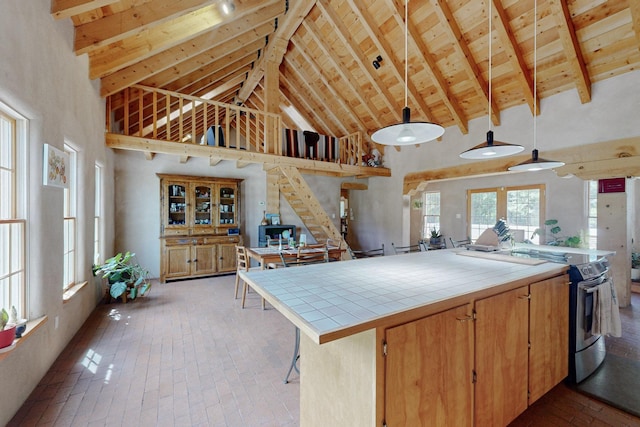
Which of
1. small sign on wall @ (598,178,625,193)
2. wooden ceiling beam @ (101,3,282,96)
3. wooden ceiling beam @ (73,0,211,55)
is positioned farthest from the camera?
small sign on wall @ (598,178,625,193)

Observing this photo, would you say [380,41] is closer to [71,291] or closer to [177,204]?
[177,204]

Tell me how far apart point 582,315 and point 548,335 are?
20.2 inches

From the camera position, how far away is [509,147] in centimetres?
215

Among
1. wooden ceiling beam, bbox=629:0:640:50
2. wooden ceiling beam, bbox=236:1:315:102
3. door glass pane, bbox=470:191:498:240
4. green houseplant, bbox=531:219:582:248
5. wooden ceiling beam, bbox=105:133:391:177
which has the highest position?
wooden ceiling beam, bbox=236:1:315:102

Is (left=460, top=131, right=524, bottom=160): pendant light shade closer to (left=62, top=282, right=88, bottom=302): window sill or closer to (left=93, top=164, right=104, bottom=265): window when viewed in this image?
(left=62, top=282, right=88, bottom=302): window sill

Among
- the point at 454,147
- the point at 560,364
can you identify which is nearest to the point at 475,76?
the point at 454,147

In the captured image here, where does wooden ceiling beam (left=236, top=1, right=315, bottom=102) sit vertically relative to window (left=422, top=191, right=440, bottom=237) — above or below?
above

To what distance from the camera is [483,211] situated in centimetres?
807

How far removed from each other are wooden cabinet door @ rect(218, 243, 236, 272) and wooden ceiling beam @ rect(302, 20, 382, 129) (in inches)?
160

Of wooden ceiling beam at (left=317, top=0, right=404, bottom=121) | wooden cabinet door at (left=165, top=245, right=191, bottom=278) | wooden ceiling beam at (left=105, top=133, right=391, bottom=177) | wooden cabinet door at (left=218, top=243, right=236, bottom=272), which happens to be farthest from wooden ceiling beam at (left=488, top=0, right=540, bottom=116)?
wooden cabinet door at (left=165, top=245, right=191, bottom=278)

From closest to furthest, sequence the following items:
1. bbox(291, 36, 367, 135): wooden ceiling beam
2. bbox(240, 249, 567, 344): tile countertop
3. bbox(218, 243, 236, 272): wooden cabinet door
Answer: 1. bbox(240, 249, 567, 344): tile countertop
2. bbox(291, 36, 367, 135): wooden ceiling beam
3. bbox(218, 243, 236, 272): wooden cabinet door

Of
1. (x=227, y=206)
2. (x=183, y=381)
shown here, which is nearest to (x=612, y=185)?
(x=183, y=381)

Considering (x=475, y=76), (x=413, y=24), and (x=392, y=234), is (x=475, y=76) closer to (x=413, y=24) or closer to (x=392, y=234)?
(x=413, y=24)

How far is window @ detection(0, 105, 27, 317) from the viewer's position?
75.0 inches
